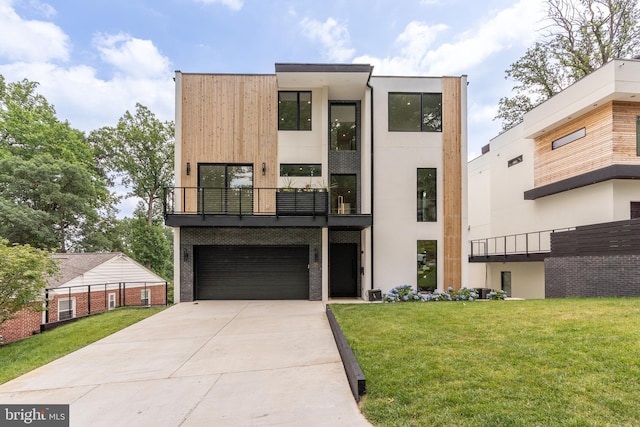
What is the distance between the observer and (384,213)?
36.8 feet

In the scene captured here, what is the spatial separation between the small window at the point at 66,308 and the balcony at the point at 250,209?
6.90 m

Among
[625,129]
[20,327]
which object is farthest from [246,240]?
[625,129]

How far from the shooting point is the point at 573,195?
479 inches

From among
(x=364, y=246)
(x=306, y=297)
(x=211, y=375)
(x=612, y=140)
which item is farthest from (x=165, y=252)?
(x=612, y=140)

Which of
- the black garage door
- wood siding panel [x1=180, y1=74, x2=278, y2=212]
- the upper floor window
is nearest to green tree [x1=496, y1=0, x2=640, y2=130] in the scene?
the upper floor window

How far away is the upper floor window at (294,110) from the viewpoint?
38.1 feet

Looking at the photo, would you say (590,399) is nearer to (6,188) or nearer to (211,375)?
(211,375)

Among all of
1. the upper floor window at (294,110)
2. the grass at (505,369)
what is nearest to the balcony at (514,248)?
the grass at (505,369)

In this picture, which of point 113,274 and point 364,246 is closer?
point 364,246

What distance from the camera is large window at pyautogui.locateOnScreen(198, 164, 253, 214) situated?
10.9m

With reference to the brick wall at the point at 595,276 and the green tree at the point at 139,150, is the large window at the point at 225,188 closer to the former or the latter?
the brick wall at the point at 595,276

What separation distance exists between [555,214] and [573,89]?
16.0ft

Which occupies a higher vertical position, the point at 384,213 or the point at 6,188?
the point at 6,188

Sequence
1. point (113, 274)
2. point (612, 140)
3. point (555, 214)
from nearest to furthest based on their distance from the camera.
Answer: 1. point (612, 140)
2. point (555, 214)
3. point (113, 274)
